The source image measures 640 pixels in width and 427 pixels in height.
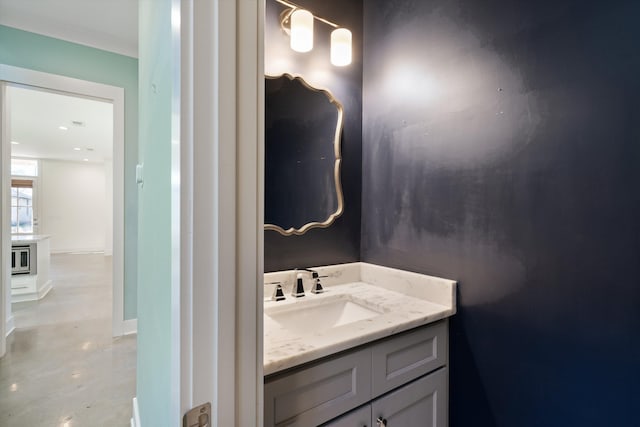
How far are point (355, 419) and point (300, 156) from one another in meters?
1.16

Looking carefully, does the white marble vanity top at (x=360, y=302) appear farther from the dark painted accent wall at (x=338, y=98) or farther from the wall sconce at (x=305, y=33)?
the wall sconce at (x=305, y=33)

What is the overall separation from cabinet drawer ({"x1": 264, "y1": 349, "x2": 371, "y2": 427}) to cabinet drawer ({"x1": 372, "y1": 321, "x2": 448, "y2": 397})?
0.17ft

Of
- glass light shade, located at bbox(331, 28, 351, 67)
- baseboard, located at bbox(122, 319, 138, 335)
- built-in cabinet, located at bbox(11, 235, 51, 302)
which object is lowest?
baseboard, located at bbox(122, 319, 138, 335)

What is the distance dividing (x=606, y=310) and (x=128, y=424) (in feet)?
7.33

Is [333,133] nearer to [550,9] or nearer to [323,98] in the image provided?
[323,98]

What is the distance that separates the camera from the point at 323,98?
→ 1.58 meters

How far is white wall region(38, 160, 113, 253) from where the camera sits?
25.2ft

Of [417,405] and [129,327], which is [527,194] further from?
[129,327]

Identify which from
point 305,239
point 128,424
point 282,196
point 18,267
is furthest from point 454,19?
point 18,267

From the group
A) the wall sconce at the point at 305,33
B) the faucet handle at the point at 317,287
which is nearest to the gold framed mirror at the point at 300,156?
the wall sconce at the point at 305,33

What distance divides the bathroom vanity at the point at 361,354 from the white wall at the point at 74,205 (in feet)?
28.7

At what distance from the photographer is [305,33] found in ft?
4.61

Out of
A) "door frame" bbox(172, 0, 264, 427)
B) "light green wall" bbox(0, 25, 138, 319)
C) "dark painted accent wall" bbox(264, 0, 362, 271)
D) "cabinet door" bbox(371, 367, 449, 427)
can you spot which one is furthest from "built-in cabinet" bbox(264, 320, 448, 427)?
"light green wall" bbox(0, 25, 138, 319)

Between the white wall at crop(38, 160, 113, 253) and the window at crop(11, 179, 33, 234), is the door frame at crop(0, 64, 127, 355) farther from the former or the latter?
the window at crop(11, 179, 33, 234)
